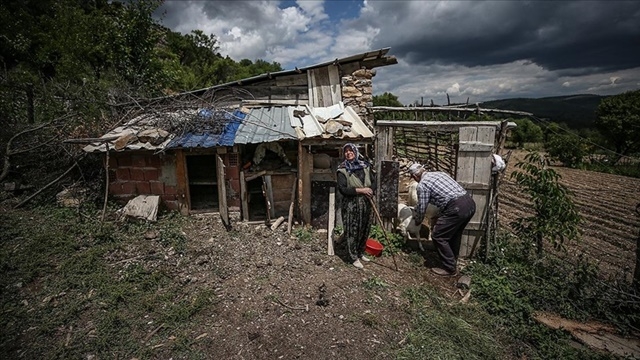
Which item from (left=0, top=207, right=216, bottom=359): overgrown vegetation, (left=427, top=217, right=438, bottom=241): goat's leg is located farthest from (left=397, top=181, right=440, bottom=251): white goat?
(left=0, top=207, right=216, bottom=359): overgrown vegetation

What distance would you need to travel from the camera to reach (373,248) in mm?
5742

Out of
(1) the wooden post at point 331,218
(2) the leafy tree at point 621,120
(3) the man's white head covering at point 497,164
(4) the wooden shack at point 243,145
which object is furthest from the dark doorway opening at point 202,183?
(2) the leafy tree at point 621,120

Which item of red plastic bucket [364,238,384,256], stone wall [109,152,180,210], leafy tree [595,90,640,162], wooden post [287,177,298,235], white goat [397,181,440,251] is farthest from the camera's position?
leafy tree [595,90,640,162]

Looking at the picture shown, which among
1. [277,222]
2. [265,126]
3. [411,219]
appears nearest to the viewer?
[411,219]

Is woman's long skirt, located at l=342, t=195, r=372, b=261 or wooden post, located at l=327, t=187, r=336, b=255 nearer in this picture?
woman's long skirt, located at l=342, t=195, r=372, b=261

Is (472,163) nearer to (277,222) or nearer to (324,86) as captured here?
(277,222)

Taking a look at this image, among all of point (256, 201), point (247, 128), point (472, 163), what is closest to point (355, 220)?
point (472, 163)

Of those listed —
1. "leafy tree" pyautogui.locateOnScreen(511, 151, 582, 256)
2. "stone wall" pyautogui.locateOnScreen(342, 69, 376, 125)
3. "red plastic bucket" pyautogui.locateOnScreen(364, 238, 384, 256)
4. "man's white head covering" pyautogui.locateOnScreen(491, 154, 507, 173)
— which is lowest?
"red plastic bucket" pyautogui.locateOnScreen(364, 238, 384, 256)

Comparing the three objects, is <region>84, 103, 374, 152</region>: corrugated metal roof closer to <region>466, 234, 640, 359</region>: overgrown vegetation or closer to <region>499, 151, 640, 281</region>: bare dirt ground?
<region>466, 234, 640, 359</region>: overgrown vegetation

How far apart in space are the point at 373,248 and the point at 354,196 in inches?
48.5

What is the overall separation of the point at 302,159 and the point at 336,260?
2355 millimetres

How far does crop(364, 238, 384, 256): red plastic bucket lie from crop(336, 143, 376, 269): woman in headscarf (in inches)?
14.2

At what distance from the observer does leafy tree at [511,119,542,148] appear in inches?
1375

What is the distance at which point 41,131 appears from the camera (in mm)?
8188
